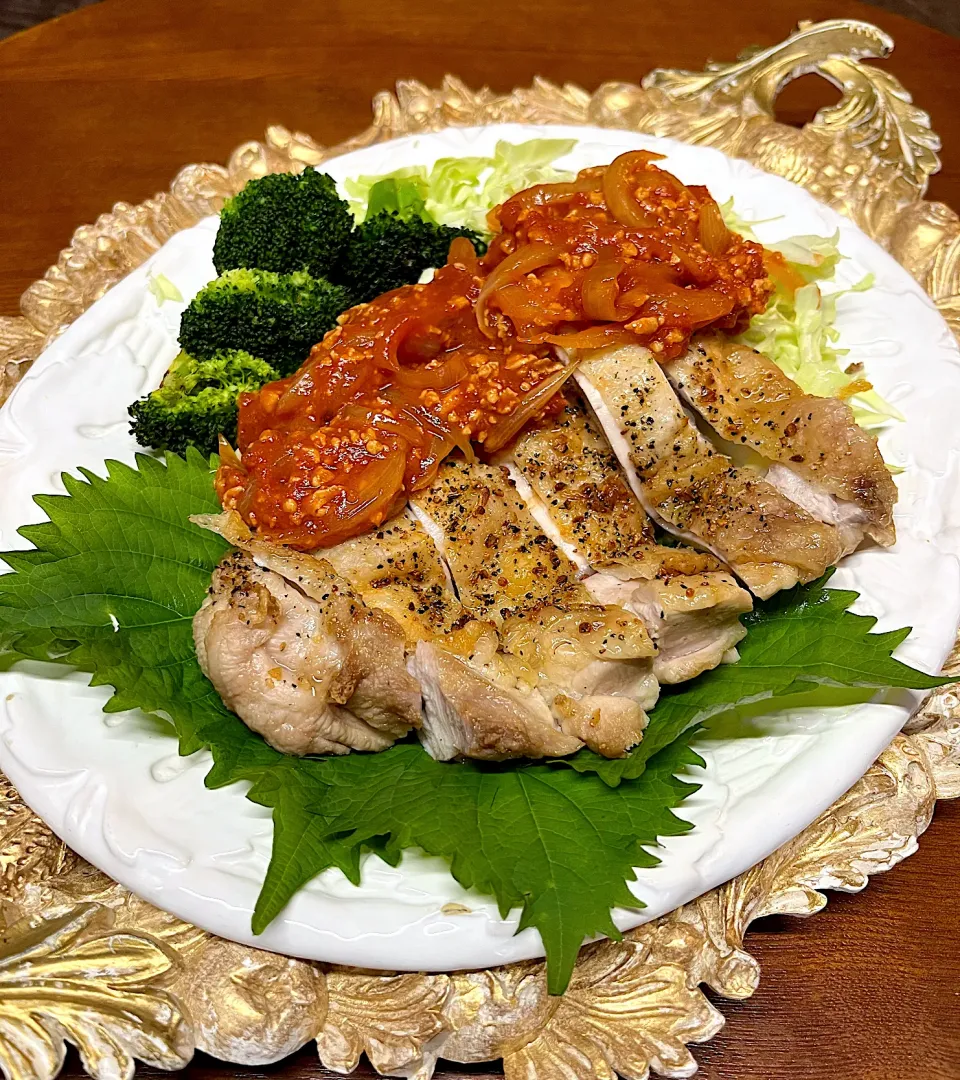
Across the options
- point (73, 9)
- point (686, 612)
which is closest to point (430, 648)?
point (686, 612)

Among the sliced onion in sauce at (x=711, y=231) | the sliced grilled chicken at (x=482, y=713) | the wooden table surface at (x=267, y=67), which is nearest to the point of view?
the sliced grilled chicken at (x=482, y=713)

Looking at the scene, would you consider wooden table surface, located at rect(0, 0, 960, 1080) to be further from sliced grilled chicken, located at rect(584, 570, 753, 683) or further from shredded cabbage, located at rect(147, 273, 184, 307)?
sliced grilled chicken, located at rect(584, 570, 753, 683)

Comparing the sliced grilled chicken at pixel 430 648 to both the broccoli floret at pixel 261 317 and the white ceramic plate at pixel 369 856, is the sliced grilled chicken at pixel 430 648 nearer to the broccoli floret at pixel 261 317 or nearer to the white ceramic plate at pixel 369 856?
the white ceramic plate at pixel 369 856

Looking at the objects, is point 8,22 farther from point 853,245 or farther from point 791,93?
point 853,245

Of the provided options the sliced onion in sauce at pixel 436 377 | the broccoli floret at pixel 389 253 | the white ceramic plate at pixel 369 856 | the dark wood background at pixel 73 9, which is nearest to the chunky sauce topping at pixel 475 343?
the sliced onion in sauce at pixel 436 377

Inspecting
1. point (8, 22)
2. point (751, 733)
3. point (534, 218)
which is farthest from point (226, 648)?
point (8, 22)

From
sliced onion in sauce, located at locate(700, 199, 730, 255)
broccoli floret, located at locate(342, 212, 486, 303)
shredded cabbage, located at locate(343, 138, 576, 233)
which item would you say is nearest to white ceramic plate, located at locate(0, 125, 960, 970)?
sliced onion in sauce, located at locate(700, 199, 730, 255)
